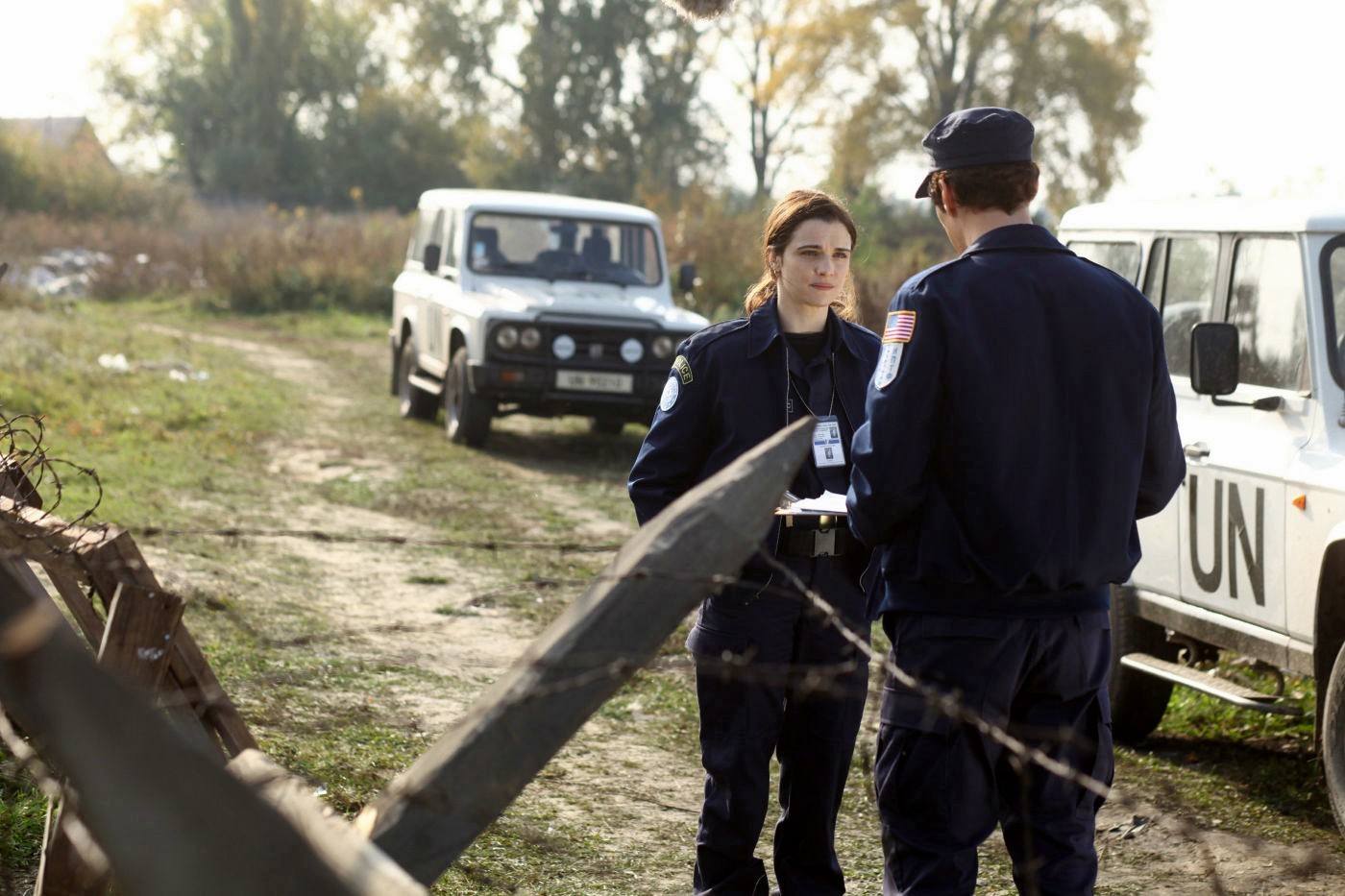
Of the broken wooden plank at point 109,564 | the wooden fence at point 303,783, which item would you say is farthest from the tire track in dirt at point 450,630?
the wooden fence at point 303,783

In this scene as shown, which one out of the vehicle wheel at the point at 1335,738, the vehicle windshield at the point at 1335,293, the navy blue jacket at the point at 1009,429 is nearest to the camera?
the navy blue jacket at the point at 1009,429

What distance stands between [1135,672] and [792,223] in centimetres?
286

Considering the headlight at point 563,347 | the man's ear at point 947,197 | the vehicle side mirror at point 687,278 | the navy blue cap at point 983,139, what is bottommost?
the headlight at point 563,347

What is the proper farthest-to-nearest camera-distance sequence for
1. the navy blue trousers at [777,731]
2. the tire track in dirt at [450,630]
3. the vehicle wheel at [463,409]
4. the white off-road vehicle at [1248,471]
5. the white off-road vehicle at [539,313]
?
the vehicle wheel at [463,409] < the white off-road vehicle at [539,313] < the tire track in dirt at [450,630] < the white off-road vehicle at [1248,471] < the navy blue trousers at [777,731]

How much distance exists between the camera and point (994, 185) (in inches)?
114

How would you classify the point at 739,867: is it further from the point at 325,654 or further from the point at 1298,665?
the point at 325,654

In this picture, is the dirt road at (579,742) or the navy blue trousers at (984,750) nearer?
the navy blue trousers at (984,750)

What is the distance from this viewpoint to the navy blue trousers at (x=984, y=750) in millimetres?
2791

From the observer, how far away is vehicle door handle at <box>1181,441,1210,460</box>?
5.30 metres

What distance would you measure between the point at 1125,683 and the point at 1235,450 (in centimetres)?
113

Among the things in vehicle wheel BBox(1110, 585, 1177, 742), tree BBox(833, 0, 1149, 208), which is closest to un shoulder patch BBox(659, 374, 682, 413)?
vehicle wheel BBox(1110, 585, 1177, 742)

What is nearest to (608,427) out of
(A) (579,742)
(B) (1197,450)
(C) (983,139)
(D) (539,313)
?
(D) (539,313)

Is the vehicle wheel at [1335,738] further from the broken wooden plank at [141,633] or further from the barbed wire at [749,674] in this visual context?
the broken wooden plank at [141,633]

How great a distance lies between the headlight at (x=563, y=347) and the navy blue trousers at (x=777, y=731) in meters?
8.61
